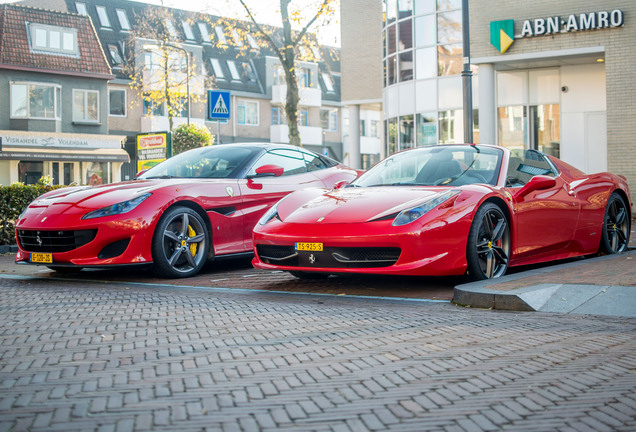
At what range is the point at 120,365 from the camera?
3803 mm

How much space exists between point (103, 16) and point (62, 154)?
13.6 metres

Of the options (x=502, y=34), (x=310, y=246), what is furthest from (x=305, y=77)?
(x=310, y=246)

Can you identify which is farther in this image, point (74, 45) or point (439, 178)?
point (74, 45)

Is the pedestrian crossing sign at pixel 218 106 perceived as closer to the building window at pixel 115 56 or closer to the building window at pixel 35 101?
the building window at pixel 35 101

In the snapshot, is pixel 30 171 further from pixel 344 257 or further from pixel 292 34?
pixel 344 257

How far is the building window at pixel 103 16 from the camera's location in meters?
46.2

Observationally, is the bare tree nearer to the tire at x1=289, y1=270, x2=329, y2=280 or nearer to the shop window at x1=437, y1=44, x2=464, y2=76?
the shop window at x1=437, y1=44, x2=464, y2=76

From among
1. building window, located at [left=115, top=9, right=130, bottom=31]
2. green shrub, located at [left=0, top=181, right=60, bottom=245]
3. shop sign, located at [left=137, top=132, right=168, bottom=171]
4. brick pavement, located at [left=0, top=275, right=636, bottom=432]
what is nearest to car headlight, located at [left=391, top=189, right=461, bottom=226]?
brick pavement, located at [left=0, top=275, right=636, bottom=432]

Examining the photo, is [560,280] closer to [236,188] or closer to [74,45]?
[236,188]

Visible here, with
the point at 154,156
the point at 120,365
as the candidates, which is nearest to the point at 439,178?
the point at 120,365

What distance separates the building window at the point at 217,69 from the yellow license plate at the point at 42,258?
144ft

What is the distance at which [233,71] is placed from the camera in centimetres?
5203

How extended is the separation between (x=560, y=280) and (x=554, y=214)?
4.96ft

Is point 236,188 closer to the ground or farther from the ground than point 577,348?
farther from the ground
